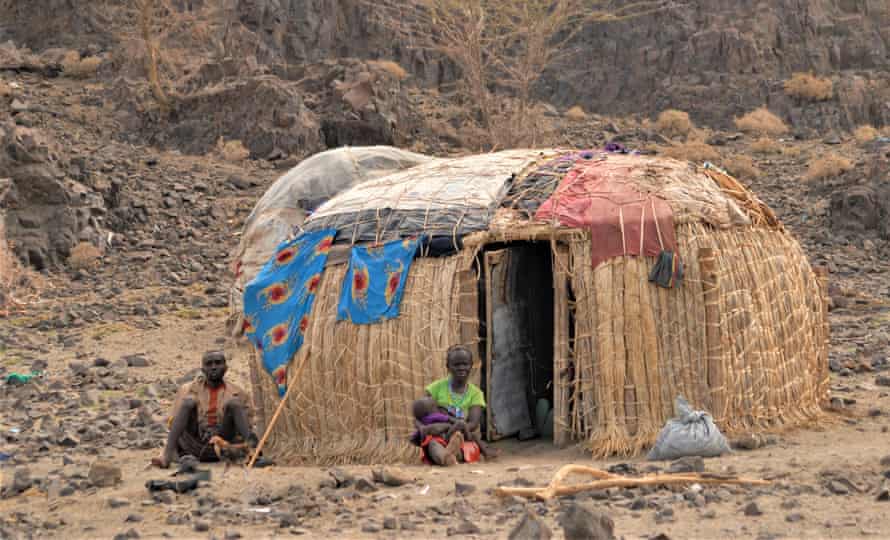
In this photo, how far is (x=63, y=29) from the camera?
97.5ft

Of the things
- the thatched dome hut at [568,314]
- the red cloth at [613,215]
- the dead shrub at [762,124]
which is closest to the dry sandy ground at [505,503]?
the thatched dome hut at [568,314]

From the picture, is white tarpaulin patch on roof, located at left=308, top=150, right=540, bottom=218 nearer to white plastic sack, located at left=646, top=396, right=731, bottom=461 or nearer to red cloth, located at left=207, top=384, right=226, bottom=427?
red cloth, located at left=207, top=384, right=226, bottom=427

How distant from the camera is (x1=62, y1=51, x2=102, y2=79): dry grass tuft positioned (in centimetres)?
2686

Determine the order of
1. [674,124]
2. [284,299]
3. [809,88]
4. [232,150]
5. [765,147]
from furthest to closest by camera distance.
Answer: [809,88] → [674,124] → [765,147] → [232,150] → [284,299]

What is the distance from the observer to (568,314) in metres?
8.48

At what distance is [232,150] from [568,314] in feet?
50.0

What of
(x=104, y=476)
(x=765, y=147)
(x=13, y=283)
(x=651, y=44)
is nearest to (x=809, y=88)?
(x=765, y=147)

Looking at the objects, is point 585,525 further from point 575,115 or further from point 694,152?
point 575,115

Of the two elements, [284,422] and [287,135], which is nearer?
[284,422]

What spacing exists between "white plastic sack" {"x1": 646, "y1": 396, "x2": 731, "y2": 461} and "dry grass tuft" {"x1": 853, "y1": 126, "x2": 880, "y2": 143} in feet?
55.9

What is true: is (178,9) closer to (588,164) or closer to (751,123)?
(751,123)

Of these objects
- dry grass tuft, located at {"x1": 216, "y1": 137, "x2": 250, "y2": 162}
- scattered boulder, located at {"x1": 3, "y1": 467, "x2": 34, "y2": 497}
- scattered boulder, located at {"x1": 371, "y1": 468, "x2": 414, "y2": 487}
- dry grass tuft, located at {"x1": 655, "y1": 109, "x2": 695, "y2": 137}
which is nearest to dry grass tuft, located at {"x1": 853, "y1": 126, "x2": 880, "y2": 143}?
dry grass tuft, located at {"x1": 655, "y1": 109, "x2": 695, "y2": 137}

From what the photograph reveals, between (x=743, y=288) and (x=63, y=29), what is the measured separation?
24637 mm

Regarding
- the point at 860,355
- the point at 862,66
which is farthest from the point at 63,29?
the point at 860,355
